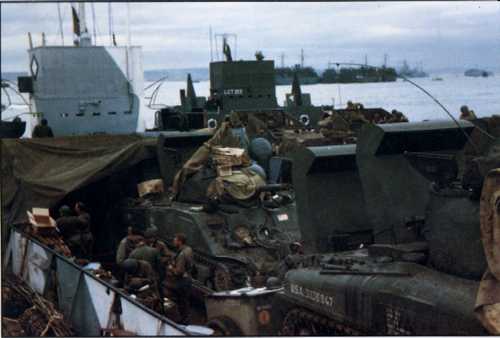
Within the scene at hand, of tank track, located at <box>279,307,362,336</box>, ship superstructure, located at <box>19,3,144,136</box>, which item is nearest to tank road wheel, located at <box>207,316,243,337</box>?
tank track, located at <box>279,307,362,336</box>

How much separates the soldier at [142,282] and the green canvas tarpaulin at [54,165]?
4405mm

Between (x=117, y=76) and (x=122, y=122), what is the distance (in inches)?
76.6

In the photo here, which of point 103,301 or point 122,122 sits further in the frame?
point 122,122

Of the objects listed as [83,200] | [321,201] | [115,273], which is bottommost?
[115,273]

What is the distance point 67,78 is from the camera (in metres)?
21.3

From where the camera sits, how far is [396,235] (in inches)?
316

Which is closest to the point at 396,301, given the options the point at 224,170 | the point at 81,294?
the point at 81,294

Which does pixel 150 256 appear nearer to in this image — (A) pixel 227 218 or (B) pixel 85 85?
(A) pixel 227 218

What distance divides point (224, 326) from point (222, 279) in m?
3.17

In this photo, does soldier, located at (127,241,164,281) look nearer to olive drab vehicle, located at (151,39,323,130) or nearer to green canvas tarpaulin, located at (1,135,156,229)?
green canvas tarpaulin, located at (1,135,156,229)

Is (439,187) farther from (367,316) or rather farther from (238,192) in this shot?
(238,192)

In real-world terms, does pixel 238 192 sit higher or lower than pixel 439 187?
lower

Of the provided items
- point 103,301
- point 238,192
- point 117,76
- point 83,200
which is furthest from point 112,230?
point 117,76

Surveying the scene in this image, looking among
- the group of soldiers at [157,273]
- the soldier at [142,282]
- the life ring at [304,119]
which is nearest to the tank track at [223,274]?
the group of soldiers at [157,273]
